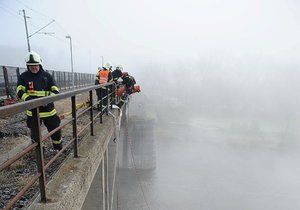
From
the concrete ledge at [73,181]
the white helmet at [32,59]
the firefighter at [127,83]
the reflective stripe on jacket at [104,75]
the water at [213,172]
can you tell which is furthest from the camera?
the water at [213,172]

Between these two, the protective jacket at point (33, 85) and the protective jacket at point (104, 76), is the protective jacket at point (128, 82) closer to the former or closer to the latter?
the protective jacket at point (104, 76)

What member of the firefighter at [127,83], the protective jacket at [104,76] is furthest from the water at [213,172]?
the protective jacket at [104,76]

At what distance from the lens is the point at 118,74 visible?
1116cm

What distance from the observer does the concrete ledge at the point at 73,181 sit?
2641 millimetres

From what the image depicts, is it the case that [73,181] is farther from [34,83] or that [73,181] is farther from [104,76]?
[104,76]

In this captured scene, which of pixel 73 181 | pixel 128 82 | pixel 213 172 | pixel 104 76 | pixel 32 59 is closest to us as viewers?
pixel 73 181

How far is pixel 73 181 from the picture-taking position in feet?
10.3

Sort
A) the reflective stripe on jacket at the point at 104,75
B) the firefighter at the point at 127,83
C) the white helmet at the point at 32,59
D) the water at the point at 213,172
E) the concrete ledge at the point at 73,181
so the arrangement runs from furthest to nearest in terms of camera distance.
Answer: the water at the point at 213,172 < the firefighter at the point at 127,83 < the reflective stripe on jacket at the point at 104,75 < the white helmet at the point at 32,59 < the concrete ledge at the point at 73,181

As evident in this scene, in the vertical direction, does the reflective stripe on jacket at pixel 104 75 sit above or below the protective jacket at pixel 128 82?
above

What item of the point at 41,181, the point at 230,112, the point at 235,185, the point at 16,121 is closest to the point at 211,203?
the point at 235,185

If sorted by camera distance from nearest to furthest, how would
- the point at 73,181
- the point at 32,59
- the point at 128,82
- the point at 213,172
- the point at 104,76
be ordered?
the point at 73,181 < the point at 32,59 < the point at 104,76 < the point at 128,82 < the point at 213,172

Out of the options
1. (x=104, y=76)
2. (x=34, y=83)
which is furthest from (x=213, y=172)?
(x=34, y=83)

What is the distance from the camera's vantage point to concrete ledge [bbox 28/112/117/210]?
8.66 feet

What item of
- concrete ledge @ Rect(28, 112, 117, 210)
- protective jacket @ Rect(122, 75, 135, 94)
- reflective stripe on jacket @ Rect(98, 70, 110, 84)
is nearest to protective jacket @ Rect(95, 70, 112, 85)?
reflective stripe on jacket @ Rect(98, 70, 110, 84)
